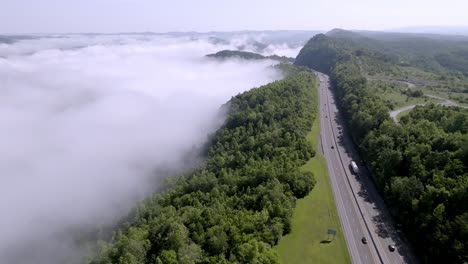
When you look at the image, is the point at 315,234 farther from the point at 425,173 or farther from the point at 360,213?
the point at 425,173

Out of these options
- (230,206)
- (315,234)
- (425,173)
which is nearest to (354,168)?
(425,173)

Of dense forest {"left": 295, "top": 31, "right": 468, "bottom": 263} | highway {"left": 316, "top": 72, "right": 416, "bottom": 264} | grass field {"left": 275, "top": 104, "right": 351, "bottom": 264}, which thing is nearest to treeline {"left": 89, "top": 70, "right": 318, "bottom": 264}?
grass field {"left": 275, "top": 104, "right": 351, "bottom": 264}

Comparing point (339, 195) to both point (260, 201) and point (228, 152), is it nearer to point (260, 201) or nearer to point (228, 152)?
point (260, 201)

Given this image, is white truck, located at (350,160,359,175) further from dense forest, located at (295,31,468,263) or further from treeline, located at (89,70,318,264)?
treeline, located at (89,70,318,264)

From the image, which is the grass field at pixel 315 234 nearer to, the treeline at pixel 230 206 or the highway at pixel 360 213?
the highway at pixel 360 213

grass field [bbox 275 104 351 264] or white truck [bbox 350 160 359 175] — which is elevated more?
white truck [bbox 350 160 359 175]
